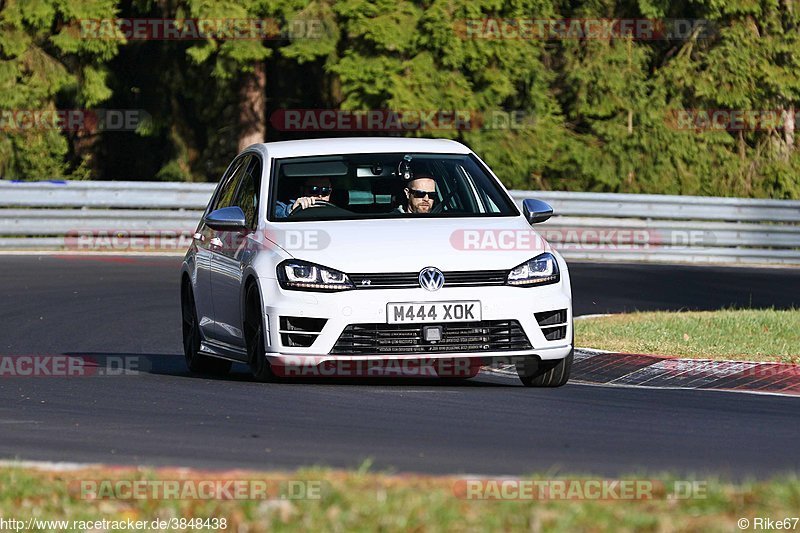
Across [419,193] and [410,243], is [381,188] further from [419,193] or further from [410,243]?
[410,243]

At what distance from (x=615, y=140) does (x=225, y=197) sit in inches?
869

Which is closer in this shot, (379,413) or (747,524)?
(747,524)

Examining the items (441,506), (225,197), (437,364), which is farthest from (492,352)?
(441,506)

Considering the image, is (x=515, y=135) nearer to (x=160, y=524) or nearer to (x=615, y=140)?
(x=615, y=140)

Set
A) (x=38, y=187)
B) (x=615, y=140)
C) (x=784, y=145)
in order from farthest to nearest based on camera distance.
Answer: (x=784, y=145), (x=615, y=140), (x=38, y=187)

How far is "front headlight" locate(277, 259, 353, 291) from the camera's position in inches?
401

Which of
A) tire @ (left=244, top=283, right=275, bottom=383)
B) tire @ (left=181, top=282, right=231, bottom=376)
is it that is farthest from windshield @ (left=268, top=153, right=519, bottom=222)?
tire @ (left=181, top=282, right=231, bottom=376)

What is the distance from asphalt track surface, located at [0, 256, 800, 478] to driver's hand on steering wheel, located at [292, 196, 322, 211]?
119 centimetres

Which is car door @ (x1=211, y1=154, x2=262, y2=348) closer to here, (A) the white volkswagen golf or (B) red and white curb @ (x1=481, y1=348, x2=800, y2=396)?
(A) the white volkswagen golf

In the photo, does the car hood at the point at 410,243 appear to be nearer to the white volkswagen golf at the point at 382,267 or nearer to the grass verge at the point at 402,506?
the white volkswagen golf at the point at 382,267

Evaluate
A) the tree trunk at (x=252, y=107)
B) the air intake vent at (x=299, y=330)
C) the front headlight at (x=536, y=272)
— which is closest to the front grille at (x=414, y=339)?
the air intake vent at (x=299, y=330)

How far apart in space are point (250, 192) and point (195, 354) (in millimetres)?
1371

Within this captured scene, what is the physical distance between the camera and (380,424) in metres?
8.88

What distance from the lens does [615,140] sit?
33969 millimetres
